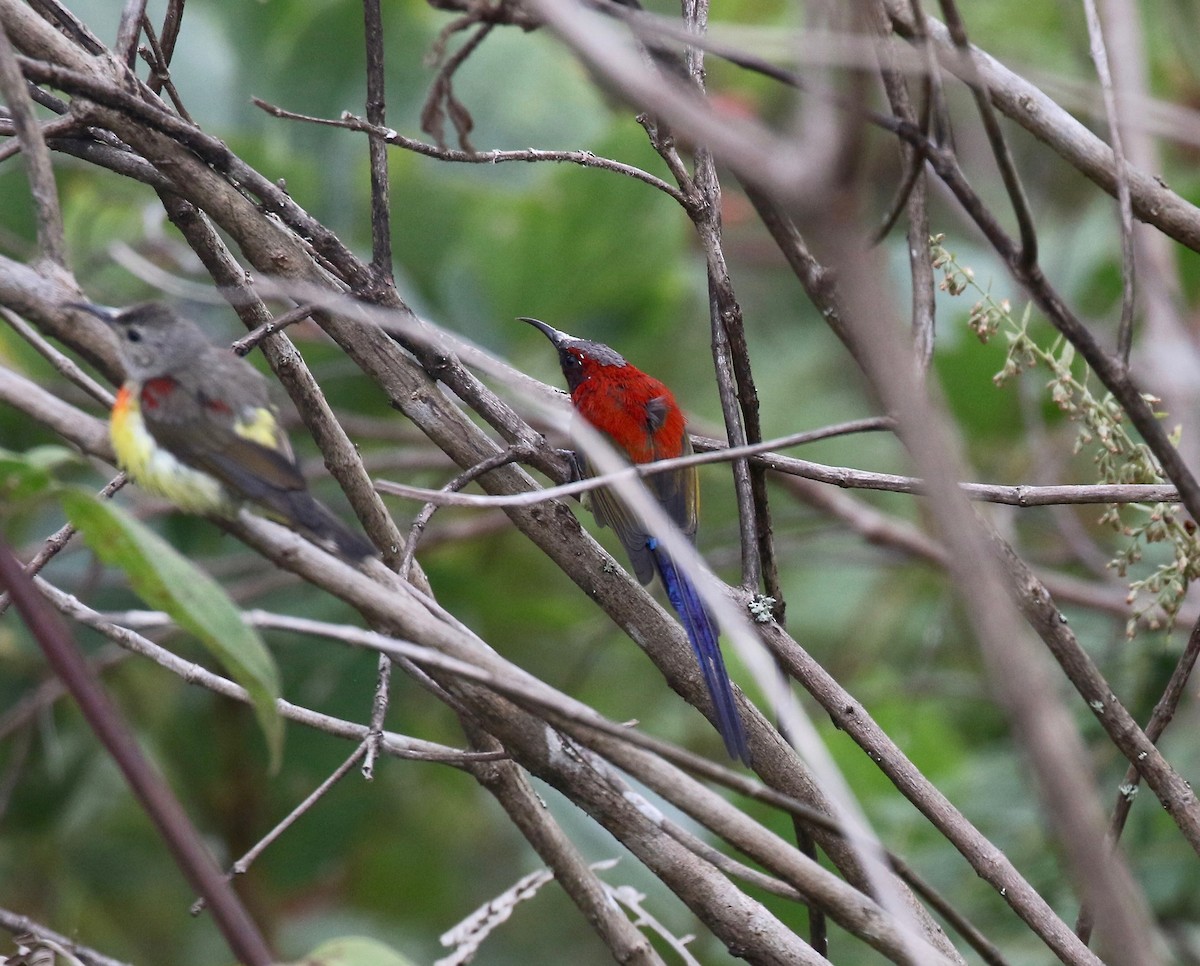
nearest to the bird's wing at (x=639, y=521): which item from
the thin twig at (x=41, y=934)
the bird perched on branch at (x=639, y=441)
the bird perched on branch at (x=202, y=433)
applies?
the bird perched on branch at (x=639, y=441)

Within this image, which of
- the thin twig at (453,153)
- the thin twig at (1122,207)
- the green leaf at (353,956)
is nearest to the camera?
the green leaf at (353,956)

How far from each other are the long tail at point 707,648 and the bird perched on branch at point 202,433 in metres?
0.57

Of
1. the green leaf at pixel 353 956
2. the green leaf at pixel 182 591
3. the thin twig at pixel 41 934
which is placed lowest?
the thin twig at pixel 41 934

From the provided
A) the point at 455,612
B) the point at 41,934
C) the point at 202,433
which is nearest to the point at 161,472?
the point at 202,433

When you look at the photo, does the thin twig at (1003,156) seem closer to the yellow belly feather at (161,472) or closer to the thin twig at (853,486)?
the thin twig at (853,486)

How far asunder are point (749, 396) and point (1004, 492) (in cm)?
41

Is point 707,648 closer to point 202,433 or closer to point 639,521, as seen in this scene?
point 639,521

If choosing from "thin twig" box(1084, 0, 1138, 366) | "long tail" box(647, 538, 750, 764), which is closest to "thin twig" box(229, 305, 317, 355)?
"long tail" box(647, 538, 750, 764)

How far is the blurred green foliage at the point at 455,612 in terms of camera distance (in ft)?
11.6

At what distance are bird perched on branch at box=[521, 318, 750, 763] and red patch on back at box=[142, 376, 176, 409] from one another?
0.89m

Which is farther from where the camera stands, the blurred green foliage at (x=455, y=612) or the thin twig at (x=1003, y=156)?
the blurred green foliage at (x=455, y=612)

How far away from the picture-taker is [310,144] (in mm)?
4074

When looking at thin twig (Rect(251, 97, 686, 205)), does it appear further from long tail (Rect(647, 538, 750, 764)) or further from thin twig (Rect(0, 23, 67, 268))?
long tail (Rect(647, 538, 750, 764))

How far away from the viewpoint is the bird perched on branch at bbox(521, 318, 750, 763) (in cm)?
264
